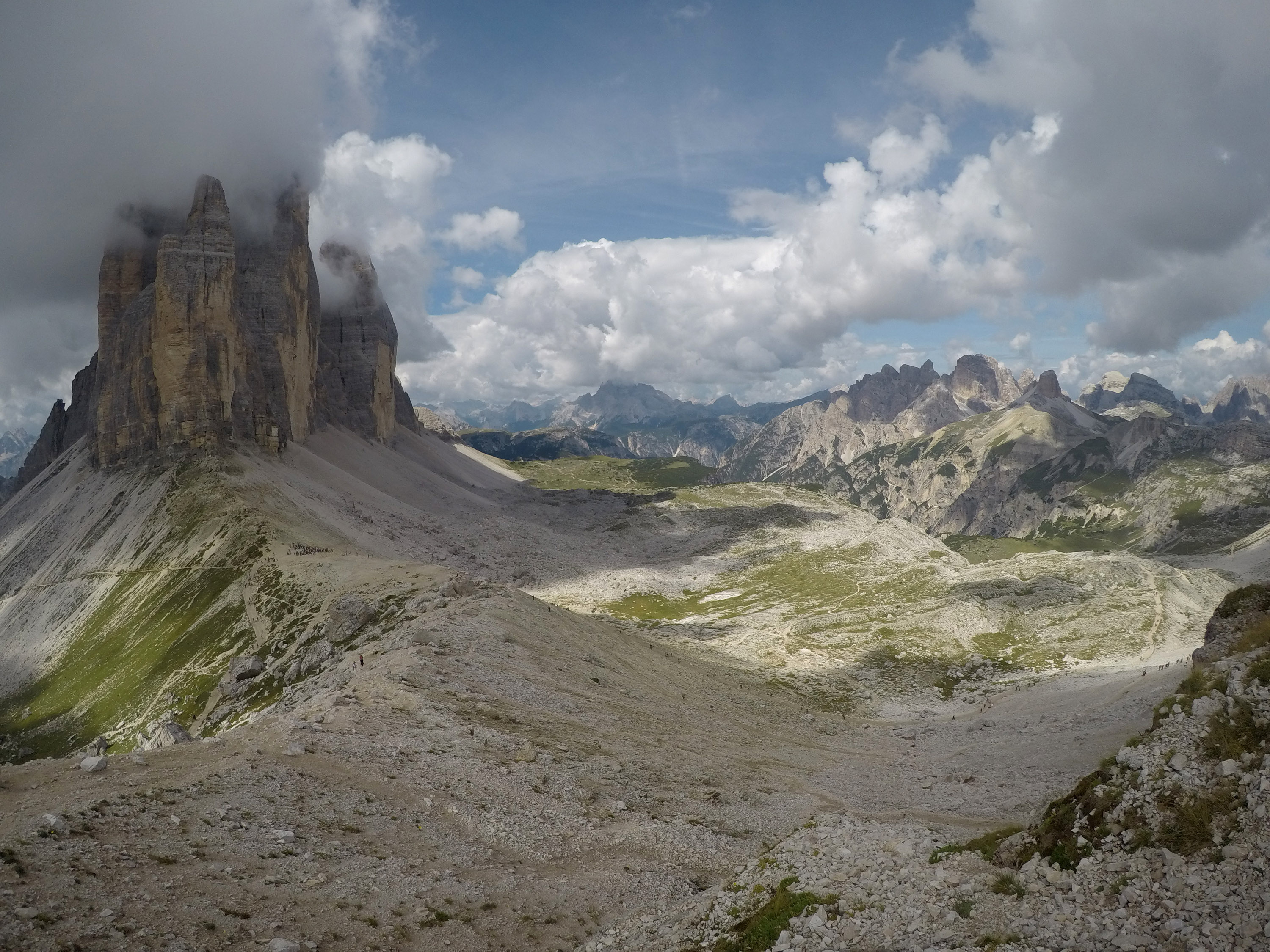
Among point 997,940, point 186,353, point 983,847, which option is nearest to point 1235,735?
point 983,847

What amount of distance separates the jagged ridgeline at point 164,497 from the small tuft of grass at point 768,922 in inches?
1912

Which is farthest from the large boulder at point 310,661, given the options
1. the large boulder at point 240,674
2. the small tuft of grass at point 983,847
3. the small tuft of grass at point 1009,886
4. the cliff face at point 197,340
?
the cliff face at point 197,340

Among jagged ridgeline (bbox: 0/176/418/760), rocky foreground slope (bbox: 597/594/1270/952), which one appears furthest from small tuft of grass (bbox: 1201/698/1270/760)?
jagged ridgeline (bbox: 0/176/418/760)

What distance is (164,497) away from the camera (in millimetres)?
118000

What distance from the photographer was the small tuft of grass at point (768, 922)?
16703mm

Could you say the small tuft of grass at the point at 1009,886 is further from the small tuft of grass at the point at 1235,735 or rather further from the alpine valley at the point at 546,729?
the small tuft of grass at the point at 1235,735

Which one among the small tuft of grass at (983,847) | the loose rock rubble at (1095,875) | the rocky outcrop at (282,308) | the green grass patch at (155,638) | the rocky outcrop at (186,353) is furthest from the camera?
the rocky outcrop at (282,308)

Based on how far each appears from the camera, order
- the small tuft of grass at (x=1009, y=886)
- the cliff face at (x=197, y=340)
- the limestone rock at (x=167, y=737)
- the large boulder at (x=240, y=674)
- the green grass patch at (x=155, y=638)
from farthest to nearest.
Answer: the cliff face at (x=197, y=340), the green grass patch at (x=155, y=638), the large boulder at (x=240, y=674), the limestone rock at (x=167, y=737), the small tuft of grass at (x=1009, y=886)

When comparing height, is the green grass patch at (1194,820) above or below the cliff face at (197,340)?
below

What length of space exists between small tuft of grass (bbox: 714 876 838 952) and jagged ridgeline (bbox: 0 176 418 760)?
159 ft

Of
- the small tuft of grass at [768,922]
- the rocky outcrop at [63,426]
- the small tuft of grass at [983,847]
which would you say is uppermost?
the rocky outcrop at [63,426]

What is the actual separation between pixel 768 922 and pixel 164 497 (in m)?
131

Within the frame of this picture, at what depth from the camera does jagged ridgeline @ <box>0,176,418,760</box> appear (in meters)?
71.5

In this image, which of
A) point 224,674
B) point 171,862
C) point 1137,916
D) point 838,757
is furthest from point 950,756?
point 224,674
